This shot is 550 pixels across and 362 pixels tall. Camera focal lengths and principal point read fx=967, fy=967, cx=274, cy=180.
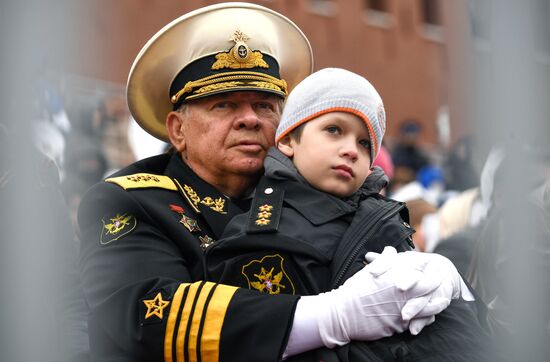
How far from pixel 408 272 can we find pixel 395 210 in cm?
32

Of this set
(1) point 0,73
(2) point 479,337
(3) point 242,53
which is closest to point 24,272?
(1) point 0,73

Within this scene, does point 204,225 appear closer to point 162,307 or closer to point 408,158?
point 162,307

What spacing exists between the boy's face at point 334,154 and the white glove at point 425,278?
285 mm

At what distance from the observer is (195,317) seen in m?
2.11

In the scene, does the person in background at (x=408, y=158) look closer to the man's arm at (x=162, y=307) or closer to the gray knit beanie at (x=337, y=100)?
the gray knit beanie at (x=337, y=100)

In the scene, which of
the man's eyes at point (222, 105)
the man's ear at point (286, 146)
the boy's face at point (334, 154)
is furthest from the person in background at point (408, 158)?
the boy's face at point (334, 154)

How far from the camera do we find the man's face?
2.78 metres

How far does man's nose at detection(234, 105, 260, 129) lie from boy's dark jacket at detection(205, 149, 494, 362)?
0.43m

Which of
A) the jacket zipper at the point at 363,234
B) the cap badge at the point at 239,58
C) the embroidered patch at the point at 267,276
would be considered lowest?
the embroidered patch at the point at 267,276

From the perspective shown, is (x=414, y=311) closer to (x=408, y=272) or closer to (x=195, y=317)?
(x=408, y=272)

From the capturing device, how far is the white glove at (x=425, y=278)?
198 cm

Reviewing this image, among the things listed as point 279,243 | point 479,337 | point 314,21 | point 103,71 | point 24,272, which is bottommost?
point 314,21

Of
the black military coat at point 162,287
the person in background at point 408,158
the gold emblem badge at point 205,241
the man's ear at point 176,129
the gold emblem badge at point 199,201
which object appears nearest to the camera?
the black military coat at point 162,287

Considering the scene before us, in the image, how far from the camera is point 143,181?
103 inches
